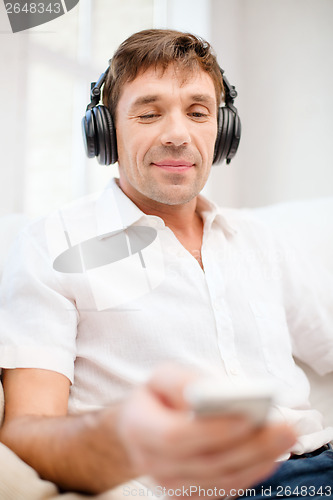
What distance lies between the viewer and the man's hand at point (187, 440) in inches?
13.2

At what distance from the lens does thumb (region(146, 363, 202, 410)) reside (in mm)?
361

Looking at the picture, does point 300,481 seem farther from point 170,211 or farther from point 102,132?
point 102,132

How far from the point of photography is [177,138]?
3.27 ft

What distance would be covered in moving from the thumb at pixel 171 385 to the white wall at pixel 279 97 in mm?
1671

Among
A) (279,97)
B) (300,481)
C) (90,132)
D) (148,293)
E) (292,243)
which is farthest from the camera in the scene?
(279,97)

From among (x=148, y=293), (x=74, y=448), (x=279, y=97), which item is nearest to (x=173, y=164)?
(x=148, y=293)

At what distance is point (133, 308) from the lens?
90cm

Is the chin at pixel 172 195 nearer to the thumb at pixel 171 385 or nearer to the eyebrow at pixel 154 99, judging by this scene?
the eyebrow at pixel 154 99

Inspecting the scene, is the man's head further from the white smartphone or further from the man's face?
the white smartphone

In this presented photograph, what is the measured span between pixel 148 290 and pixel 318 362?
0.52 meters

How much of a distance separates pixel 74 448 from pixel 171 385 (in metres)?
0.24

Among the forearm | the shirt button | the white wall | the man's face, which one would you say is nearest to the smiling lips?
the man's face

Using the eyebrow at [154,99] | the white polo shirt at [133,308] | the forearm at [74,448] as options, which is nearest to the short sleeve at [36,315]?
the white polo shirt at [133,308]

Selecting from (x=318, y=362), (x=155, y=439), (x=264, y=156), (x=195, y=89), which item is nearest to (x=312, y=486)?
(x=318, y=362)
